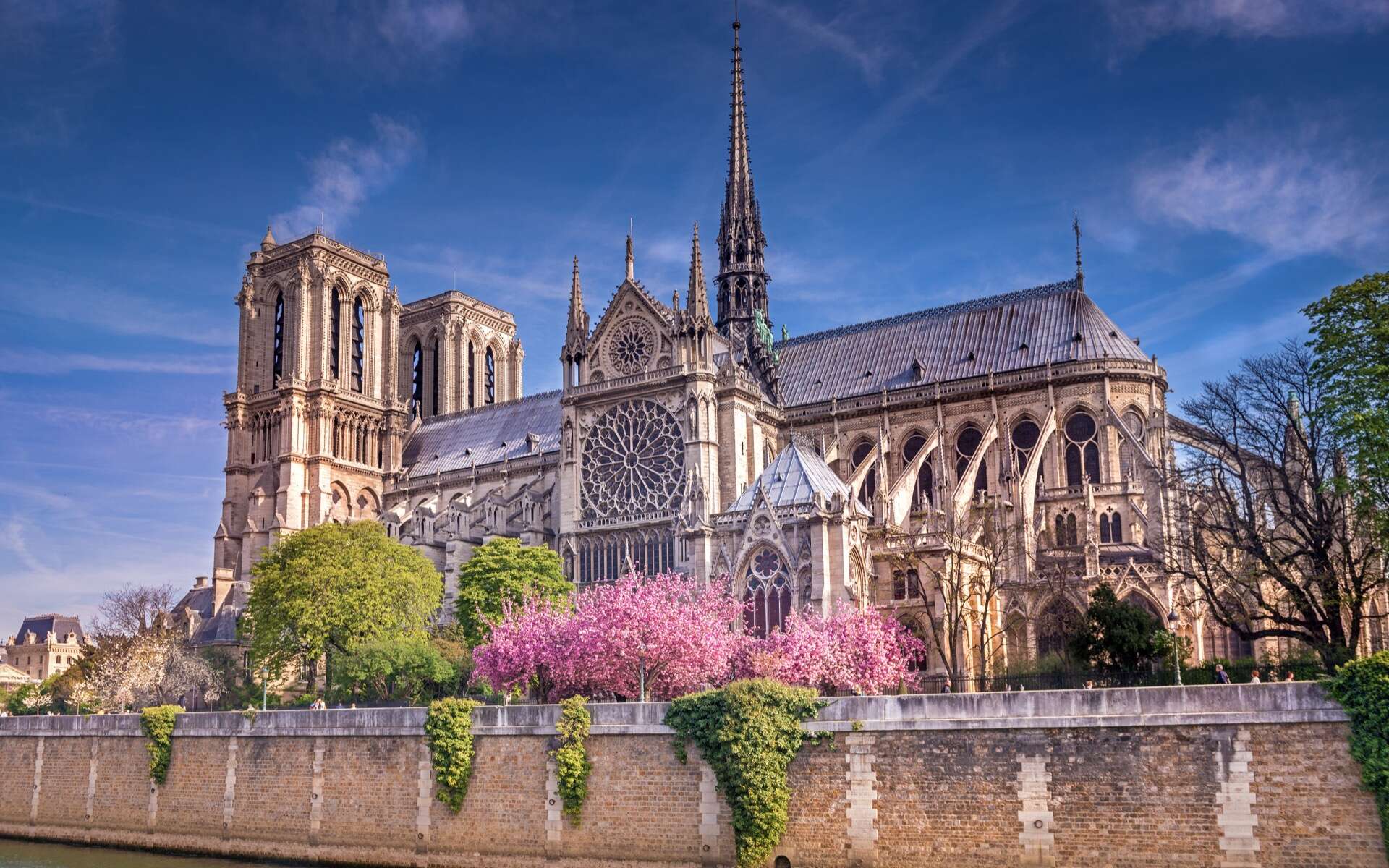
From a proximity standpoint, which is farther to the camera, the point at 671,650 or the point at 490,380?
the point at 490,380

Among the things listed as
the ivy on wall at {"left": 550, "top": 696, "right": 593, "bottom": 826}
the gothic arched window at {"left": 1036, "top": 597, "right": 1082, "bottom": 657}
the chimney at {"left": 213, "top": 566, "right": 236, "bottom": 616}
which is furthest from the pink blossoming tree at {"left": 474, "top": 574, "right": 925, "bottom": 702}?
the chimney at {"left": 213, "top": 566, "right": 236, "bottom": 616}

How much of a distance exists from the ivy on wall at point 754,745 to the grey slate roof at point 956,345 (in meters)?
33.7

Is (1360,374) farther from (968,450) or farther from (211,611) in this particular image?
(211,611)

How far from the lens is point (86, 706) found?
6291 centimetres

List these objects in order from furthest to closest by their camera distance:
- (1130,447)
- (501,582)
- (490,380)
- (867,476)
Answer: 1. (490,380)
2. (867,476)
3. (501,582)
4. (1130,447)

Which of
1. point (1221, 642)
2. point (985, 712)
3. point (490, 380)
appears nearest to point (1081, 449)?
point (1221, 642)

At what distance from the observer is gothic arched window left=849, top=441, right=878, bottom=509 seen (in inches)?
2414

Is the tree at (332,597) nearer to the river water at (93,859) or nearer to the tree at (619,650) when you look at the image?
the tree at (619,650)

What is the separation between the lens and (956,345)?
6450 cm

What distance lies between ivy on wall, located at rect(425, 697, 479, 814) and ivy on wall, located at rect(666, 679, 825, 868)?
6.99 meters

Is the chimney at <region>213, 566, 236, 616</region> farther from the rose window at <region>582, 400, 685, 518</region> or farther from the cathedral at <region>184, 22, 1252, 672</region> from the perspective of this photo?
the rose window at <region>582, 400, 685, 518</region>

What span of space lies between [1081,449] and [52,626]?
119446 millimetres

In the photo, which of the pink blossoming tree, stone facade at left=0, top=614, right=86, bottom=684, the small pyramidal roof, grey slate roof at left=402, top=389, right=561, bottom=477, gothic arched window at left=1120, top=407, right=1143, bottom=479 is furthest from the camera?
stone facade at left=0, top=614, right=86, bottom=684

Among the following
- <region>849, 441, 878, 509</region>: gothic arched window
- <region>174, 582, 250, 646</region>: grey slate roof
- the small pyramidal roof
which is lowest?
<region>174, 582, 250, 646</region>: grey slate roof
